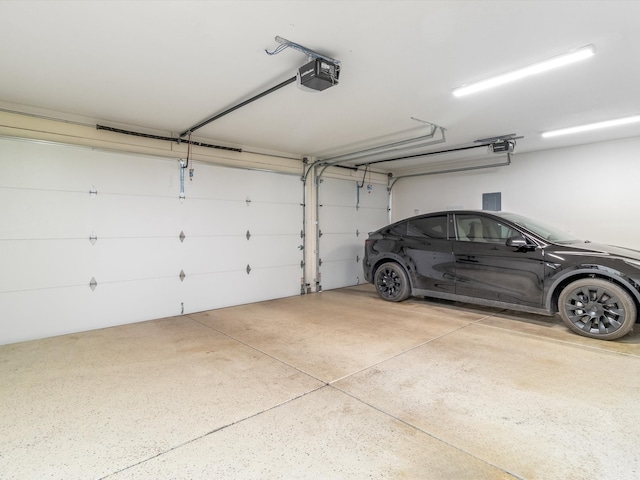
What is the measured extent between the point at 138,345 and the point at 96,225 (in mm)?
1669

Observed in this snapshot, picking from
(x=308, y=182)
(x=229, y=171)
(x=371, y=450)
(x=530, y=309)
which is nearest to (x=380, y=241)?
(x=308, y=182)

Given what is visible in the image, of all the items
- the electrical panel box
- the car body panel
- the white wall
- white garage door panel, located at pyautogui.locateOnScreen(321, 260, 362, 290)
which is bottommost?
white garage door panel, located at pyautogui.locateOnScreen(321, 260, 362, 290)

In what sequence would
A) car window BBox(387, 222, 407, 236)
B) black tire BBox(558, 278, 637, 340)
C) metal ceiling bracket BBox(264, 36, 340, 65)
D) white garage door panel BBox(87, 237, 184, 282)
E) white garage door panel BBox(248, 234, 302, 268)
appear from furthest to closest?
white garage door panel BBox(248, 234, 302, 268) < car window BBox(387, 222, 407, 236) < white garage door panel BBox(87, 237, 184, 282) < black tire BBox(558, 278, 637, 340) < metal ceiling bracket BBox(264, 36, 340, 65)

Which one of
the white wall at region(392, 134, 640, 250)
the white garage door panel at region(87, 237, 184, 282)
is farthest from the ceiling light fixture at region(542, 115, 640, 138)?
the white garage door panel at region(87, 237, 184, 282)

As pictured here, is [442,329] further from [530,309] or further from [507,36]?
[507,36]

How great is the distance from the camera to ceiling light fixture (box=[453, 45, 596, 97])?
2535 mm

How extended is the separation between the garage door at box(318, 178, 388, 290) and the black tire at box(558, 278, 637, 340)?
3.89m

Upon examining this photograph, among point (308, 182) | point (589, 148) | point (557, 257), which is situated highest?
point (589, 148)

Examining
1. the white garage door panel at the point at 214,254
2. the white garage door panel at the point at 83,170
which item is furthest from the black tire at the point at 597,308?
the white garage door panel at the point at 83,170

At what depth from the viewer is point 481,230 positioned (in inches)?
180

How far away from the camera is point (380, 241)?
5617 mm

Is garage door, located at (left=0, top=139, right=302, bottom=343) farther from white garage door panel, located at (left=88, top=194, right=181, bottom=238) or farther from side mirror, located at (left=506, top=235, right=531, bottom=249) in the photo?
side mirror, located at (left=506, top=235, right=531, bottom=249)

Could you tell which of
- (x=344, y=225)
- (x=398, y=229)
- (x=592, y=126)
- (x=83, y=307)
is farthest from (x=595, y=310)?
(x=83, y=307)

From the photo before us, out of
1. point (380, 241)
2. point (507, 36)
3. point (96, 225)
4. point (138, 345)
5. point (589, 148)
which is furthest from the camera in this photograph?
point (380, 241)
